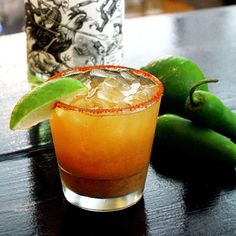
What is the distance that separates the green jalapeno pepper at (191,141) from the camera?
746 millimetres

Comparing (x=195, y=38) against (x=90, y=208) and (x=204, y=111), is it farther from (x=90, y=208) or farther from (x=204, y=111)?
(x=90, y=208)

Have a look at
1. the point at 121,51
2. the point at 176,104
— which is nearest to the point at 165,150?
the point at 176,104

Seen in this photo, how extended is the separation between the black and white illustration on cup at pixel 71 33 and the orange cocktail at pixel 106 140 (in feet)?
0.81

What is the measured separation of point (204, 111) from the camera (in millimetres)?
747

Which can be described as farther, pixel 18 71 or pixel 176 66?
pixel 18 71

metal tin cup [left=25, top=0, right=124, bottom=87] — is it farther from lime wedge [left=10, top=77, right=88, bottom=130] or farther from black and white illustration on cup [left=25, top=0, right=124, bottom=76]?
lime wedge [left=10, top=77, right=88, bottom=130]

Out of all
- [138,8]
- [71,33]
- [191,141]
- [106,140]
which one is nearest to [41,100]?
[106,140]

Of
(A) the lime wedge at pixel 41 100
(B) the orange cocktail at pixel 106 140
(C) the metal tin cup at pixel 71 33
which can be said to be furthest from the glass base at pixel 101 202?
(C) the metal tin cup at pixel 71 33

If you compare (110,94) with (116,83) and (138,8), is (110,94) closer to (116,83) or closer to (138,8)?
(116,83)

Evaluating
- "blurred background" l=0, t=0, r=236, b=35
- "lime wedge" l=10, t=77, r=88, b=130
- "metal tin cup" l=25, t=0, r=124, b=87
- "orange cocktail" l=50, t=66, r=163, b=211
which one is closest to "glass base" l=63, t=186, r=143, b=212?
"orange cocktail" l=50, t=66, r=163, b=211

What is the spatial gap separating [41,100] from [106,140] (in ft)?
0.26

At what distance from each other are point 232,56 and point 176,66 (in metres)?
0.36

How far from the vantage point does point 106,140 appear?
0.65 m

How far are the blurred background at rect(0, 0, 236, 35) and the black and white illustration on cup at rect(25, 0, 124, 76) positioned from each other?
128cm
